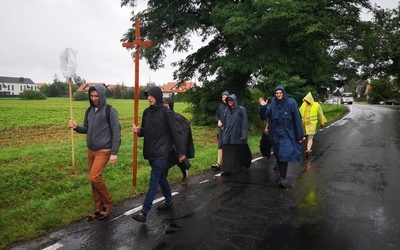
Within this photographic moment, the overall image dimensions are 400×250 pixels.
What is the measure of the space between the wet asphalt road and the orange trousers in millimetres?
291

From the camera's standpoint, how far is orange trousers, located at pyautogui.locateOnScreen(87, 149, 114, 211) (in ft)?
14.9

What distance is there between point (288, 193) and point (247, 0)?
10.7m

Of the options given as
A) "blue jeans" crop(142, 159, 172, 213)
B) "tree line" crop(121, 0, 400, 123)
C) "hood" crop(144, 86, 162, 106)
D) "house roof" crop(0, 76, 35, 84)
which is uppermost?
"house roof" crop(0, 76, 35, 84)

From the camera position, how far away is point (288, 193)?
578cm

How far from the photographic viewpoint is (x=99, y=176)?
459 centimetres

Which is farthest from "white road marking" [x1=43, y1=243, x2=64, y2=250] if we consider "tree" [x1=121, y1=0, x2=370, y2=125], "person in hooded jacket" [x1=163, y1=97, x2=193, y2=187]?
"tree" [x1=121, y1=0, x2=370, y2=125]

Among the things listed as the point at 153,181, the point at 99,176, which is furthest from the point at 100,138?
the point at 153,181

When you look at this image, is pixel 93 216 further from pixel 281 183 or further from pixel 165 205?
pixel 281 183

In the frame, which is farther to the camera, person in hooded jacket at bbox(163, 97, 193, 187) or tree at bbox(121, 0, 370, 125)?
tree at bbox(121, 0, 370, 125)

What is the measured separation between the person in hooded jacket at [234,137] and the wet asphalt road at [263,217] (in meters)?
0.37

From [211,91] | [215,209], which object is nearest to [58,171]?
[215,209]

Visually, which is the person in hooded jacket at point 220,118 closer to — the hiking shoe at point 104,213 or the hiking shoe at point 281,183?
the hiking shoe at point 281,183

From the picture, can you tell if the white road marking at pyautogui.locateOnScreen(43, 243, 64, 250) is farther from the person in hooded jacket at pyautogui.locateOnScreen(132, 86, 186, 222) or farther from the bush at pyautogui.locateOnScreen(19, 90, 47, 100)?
the bush at pyautogui.locateOnScreen(19, 90, 47, 100)

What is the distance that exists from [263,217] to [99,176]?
2.61 m
